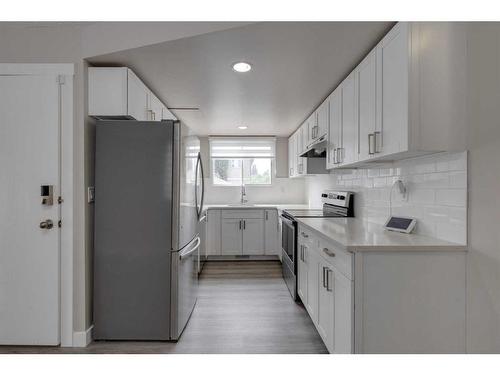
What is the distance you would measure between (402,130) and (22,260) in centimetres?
263

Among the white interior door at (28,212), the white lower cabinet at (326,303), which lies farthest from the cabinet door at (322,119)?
the white interior door at (28,212)

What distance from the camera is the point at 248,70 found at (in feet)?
8.03

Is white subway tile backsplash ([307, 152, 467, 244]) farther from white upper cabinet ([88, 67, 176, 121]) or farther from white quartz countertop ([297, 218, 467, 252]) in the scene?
white upper cabinet ([88, 67, 176, 121])

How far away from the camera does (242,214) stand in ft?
15.8

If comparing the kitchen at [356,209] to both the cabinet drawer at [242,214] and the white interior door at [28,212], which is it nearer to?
the white interior door at [28,212]

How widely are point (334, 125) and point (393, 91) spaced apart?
1082mm

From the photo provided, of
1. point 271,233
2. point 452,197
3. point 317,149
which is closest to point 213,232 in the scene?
point 271,233

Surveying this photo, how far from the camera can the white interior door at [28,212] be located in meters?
2.13

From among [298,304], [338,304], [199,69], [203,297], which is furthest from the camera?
[203,297]

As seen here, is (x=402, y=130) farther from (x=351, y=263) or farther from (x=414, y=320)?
(x=414, y=320)

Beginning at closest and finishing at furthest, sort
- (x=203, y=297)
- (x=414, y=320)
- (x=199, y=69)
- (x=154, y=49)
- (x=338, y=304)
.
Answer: (x=414, y=320) → (x=338, y=304) → (x=154, y=49) → (x=199, y=69) → (x=203, y=297)

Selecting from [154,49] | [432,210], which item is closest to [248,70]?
[154,49]

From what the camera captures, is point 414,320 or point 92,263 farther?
point 92,263

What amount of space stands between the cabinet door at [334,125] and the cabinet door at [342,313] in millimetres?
1293
